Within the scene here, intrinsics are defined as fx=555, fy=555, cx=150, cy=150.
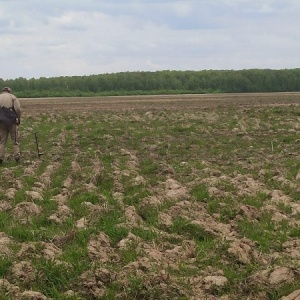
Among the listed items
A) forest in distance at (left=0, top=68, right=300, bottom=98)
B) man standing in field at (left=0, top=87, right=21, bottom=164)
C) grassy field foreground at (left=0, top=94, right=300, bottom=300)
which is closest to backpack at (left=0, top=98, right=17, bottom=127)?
man standing in field at (left=0, top=87, right=21, bottom=164)

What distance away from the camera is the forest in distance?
231ft

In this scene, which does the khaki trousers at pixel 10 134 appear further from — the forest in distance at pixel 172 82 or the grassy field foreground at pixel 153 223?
the forest in distance at pixel 172 82

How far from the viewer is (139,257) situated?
642 centimetres

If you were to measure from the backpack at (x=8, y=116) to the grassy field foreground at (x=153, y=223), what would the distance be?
102cm

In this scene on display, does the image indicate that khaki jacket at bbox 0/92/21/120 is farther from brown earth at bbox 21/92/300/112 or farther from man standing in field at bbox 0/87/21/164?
brown earth at bbox 21/92/300/112

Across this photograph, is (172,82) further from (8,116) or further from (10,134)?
(8,116)

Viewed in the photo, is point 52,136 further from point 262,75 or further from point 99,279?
point 262,75

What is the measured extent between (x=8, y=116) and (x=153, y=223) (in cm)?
704

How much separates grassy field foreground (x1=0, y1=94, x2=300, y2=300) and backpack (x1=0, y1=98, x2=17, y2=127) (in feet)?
3.35

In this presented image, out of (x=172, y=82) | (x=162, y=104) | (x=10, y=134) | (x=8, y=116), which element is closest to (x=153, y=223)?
(x=8, y=116)

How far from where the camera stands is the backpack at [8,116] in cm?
1363

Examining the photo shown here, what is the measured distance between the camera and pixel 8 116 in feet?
44.9

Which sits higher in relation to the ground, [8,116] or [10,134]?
[8,116]

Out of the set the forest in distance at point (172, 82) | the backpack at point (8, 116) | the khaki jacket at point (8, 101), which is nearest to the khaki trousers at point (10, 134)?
the backpack at point (8, 116)
